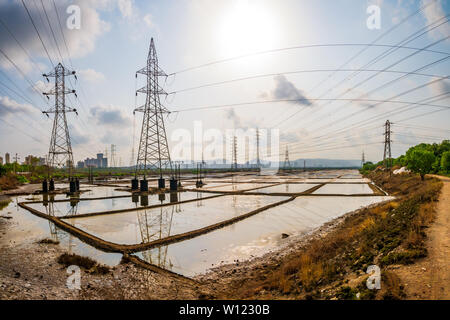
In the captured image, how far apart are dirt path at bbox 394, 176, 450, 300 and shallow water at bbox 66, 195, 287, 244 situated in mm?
14907

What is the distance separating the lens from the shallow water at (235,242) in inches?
520

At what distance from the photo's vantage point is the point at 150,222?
72.9 feet

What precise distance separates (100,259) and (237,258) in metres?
8.05

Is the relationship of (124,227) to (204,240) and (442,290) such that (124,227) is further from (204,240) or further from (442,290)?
(442,290)

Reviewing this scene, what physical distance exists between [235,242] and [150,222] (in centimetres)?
968

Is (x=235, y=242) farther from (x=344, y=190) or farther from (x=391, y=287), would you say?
(x=344, y=190)

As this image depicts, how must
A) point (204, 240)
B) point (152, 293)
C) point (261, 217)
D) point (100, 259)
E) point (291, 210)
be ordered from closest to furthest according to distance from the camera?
point (152, 293) < point (100, 259) < point (204, 240) < point (261, 217) < point (291, 210)

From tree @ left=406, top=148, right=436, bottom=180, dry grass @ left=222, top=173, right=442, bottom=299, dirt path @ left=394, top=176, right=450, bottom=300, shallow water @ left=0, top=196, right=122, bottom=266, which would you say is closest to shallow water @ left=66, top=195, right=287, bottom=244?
shallow water @ left=0, top=196, right=122, bottom=266

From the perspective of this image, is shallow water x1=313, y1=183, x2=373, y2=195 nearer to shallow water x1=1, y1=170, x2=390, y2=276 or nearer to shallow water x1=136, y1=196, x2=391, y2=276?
shallow water x1=1, y1=170, x2=390, y2=276

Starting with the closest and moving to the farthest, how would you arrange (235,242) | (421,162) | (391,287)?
(391,287)
(235,242)
(421,162)

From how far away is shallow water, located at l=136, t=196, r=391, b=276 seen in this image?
43.3 feet

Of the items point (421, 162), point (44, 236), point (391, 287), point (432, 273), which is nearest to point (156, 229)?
point (44, 236)
